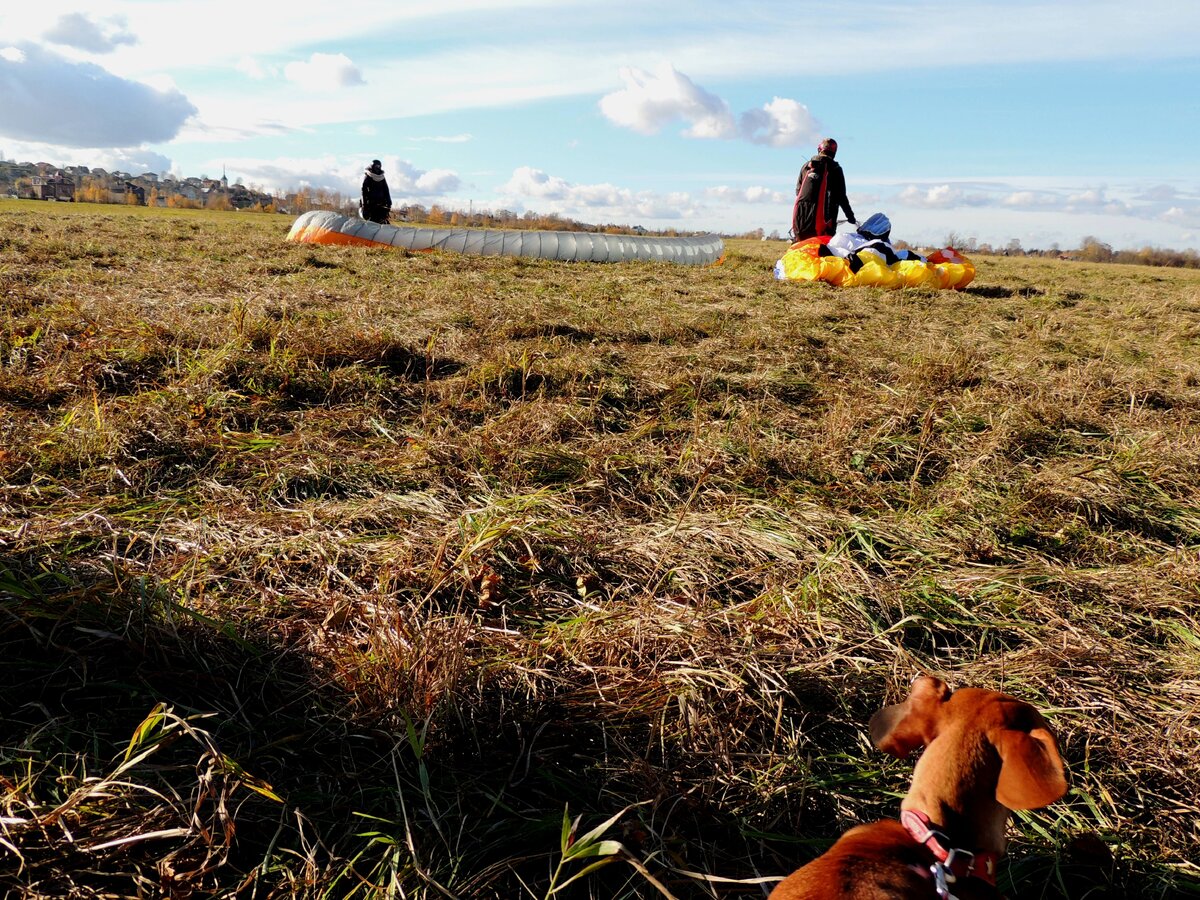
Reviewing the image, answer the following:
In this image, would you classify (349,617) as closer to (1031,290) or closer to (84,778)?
(84,778)

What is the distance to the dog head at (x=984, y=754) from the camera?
49.3 inches

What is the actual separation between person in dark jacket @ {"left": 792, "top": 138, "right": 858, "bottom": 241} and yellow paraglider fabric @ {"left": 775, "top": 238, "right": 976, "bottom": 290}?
42.5 inches

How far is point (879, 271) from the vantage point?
1023 centimetres

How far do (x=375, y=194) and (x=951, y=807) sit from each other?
17.5 metres

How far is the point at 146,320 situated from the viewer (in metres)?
4.99

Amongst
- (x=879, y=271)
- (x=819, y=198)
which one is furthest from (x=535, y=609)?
(x=819, y=198)

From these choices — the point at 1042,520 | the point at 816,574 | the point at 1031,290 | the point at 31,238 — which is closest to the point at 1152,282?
the point at 1031,290

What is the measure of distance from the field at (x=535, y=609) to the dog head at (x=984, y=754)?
391mm

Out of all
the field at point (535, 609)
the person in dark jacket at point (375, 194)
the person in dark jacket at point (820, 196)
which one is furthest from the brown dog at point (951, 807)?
the person in dark jacket at point (375, 194)

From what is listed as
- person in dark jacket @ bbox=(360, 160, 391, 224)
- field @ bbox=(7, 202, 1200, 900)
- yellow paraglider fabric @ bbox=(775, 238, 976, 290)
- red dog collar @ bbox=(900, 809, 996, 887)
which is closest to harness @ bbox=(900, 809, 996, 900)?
red dog collar @ bbox=(900, 809, 996, 887)

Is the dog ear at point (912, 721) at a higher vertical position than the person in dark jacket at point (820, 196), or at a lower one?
lower

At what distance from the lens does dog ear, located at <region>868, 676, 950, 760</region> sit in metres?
1.42

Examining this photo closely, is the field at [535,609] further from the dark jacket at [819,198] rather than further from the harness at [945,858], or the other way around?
the dark jacket at [819,198]

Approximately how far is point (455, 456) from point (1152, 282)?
1570cm
